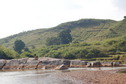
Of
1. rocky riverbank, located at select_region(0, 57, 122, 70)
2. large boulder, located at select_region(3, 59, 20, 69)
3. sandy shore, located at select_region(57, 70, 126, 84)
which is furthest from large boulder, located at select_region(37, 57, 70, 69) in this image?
sandy shore, located at select_region(57, 70, 126, 84)

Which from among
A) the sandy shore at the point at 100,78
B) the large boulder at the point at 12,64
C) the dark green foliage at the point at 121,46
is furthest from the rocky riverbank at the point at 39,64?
the dark green foliage at the point at 121,46

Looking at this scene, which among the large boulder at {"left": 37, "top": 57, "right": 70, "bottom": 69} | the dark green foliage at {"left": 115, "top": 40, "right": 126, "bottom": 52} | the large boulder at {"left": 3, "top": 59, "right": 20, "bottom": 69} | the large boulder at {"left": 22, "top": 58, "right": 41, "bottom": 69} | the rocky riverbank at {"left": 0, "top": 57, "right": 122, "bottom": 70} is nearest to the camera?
the large boulder at {"left": 37, "top": 57, "right": 70, "bottom": 69}

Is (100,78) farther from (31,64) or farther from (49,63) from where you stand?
(31,64)

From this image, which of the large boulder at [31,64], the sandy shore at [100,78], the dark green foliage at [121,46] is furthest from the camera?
the dark green foliage at [121,46]

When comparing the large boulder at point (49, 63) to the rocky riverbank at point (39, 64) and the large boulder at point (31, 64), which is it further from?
the large boulder at point (31, 64)

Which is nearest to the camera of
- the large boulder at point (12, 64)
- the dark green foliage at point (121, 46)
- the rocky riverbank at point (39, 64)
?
the rocky riverbank at point (39, 64)

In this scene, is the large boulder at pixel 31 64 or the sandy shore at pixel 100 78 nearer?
the sandy shore at pixel 100 78

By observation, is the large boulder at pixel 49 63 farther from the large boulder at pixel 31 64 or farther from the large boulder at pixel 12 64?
the large boulder at pixel 12 64

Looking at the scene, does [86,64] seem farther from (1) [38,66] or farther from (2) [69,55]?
(2) [69,55]

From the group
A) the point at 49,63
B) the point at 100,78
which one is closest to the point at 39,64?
the point at 49,63

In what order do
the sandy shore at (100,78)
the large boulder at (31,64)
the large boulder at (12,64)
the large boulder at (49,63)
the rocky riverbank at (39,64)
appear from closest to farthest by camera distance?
1. the sandy shore at (100,78)
2. the large boulder at (49,63)
3. the rocky riverbank at (39,64)
4. the large boulder at (31,64)
5. the large boulder at (12,64)

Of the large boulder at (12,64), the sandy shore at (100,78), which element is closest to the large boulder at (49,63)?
the large boulder at (12,64)

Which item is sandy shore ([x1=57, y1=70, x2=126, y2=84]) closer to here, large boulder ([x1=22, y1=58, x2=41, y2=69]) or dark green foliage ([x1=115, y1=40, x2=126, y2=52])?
large boulder ([x1=22, y1=58, x2=41, y2=69])

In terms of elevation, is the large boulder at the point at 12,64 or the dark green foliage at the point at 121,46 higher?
the dark green foliage at the point at 121,46
